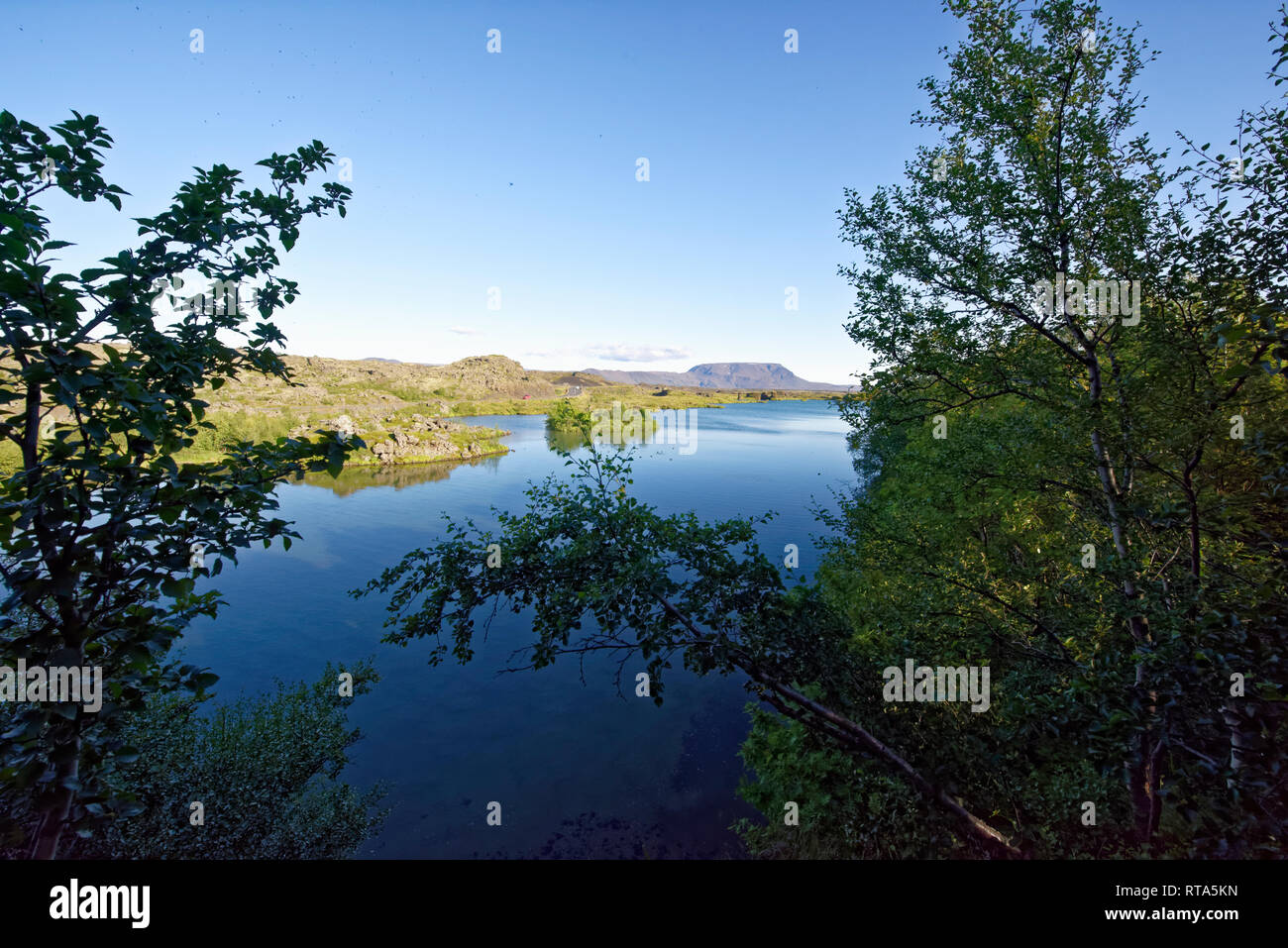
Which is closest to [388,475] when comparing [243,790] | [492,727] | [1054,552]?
[492,727]

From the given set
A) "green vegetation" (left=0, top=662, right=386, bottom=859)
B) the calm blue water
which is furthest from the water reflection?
"green vegetation" (left=0, top=662, right=386, bottom=859)

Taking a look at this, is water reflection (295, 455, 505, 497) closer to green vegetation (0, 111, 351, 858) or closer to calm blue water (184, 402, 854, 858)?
calm blue water (184, 402, 854, 858)

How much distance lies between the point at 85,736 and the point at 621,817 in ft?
82.3

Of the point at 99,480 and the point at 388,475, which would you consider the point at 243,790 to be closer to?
the point at 99,480

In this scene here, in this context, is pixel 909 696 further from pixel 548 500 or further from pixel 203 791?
pixel 203 791

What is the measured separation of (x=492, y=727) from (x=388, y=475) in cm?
7719

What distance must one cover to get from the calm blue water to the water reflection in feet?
96.1

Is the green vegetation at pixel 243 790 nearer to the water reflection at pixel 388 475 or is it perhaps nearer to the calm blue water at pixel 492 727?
the calm blue water at pixel 492 727

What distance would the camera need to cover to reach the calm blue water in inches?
901

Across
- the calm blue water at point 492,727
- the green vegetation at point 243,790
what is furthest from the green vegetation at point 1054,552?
the green vegetation at point 243,790

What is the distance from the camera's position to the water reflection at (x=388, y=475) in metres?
86.2

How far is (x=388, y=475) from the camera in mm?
95125

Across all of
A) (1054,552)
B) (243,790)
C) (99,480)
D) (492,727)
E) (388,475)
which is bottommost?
(492,727)
